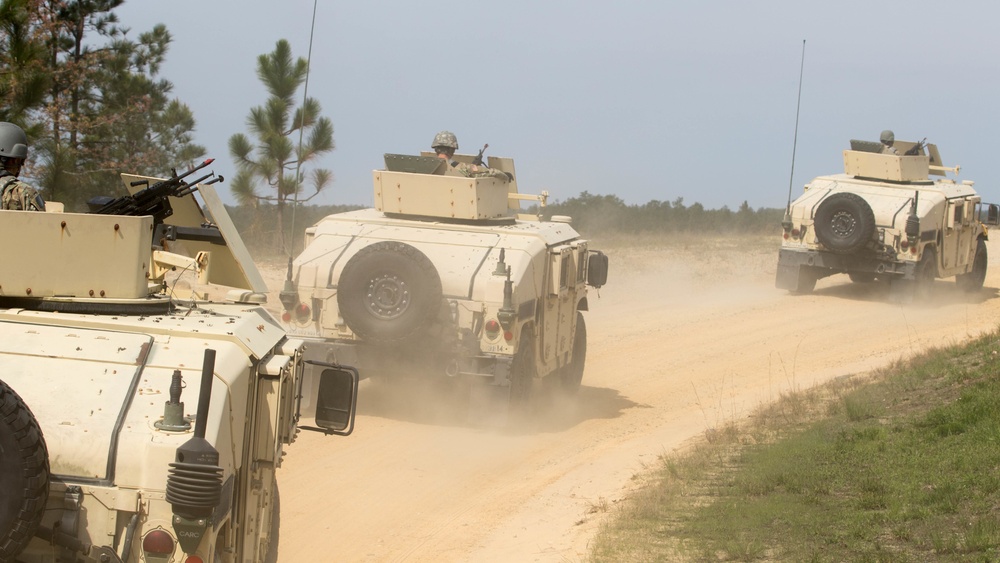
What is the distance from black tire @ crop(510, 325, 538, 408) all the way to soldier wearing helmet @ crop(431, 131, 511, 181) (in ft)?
6.84

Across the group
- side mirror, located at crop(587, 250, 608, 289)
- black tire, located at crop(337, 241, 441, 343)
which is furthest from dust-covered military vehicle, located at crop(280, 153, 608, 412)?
side mirror, located at crop(587, 250, 608, 289)

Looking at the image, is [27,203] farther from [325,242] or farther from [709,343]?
[709,343]

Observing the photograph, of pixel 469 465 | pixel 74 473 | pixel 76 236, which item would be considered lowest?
pixel 469 465

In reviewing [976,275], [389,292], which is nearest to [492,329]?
[389,292]

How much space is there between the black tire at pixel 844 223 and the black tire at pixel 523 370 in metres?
10.6

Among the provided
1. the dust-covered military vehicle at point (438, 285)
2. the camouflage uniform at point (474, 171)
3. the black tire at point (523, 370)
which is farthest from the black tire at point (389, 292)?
the camouflage uniform at point (474, 171)

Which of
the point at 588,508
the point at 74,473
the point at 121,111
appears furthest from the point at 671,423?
the point at 121,111

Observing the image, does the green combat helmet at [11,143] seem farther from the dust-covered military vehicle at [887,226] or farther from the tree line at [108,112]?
the dust-covered military vehicle at [887,226]

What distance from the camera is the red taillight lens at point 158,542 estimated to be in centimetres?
464

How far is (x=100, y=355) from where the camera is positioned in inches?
204

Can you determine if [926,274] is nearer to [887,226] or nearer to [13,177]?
[887,226]

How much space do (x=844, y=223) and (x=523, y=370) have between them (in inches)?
440

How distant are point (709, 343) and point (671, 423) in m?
5.79

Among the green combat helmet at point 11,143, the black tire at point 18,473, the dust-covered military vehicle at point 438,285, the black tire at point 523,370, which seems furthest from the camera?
the black tire at point 523,370
